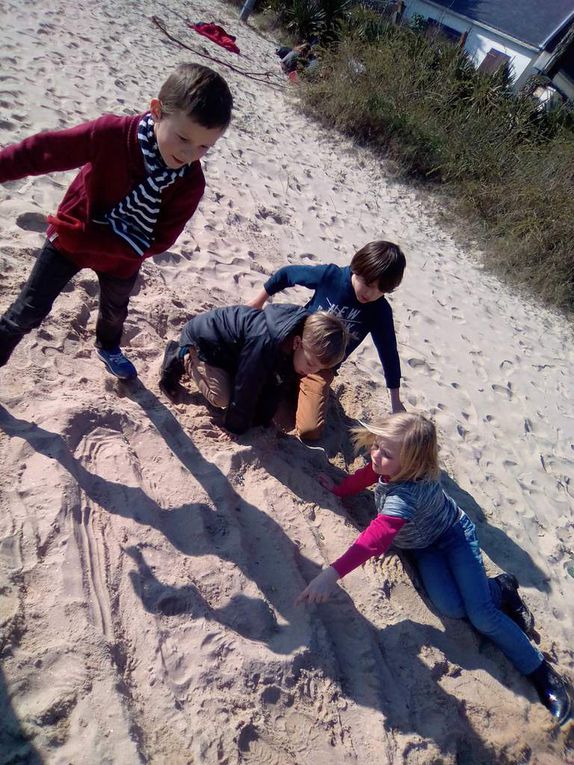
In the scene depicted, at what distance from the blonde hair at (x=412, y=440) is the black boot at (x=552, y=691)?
101cm

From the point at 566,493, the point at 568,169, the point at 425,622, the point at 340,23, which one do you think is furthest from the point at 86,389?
the point at 340,23

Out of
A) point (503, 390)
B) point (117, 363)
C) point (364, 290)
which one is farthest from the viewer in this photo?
point (503, 390)

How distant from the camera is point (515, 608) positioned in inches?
105

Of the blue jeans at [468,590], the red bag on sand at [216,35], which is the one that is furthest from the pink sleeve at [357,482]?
the red bag on sand at [216,35]

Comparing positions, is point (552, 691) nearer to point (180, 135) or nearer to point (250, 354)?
point (250, 354)

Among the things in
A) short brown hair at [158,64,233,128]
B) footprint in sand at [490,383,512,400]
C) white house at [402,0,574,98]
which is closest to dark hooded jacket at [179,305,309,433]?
short brown hair at [158,64,233,128]

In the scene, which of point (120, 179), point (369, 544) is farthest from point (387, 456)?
point (120, 179)

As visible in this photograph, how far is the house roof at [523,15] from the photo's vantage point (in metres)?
18.8

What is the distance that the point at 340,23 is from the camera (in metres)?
9.58

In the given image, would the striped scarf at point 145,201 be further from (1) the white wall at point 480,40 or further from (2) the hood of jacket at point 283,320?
(1) the white wall at point 480,40

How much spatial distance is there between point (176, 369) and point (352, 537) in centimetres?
115

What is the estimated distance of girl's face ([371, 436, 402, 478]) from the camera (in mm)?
2293

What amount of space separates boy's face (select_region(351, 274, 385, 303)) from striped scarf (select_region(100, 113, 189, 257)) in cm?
115

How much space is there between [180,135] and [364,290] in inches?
52.6
